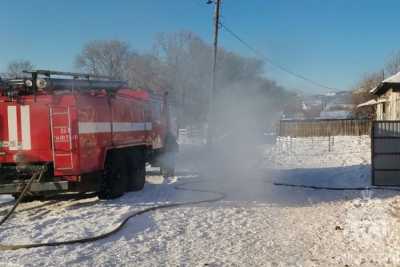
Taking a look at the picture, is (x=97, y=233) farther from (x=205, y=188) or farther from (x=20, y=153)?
(x=205, y=188)

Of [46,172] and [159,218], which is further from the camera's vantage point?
[46,172]

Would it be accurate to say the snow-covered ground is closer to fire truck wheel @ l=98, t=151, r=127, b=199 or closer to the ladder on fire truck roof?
fire truck wheel @ l=98, t=151, r=127, b=199

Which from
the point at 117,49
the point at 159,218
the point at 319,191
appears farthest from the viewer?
the point at 117,49

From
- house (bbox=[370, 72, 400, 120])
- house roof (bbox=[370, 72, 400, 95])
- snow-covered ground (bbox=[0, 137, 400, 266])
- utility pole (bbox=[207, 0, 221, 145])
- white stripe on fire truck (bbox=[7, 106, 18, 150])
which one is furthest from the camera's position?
utility pole (bbox=[207, 0, 221, 145])

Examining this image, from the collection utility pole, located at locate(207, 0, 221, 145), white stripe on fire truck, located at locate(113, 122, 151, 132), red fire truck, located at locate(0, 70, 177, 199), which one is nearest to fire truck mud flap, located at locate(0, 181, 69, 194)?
red fire truck, located at locate(0, 70, 177, 199)

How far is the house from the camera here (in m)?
21.7

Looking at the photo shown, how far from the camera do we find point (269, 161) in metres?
20.2

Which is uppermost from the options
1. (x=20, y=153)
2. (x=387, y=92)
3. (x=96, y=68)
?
(x=96, y=68)

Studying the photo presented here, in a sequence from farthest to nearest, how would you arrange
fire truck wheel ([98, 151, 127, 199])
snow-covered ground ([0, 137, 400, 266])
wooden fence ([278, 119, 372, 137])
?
wooden fence ([278, 119, 372, 137])
fire truck wheel ([98, 151, 127, 199])
snow-covered ground ([0, 137, 400, 266])

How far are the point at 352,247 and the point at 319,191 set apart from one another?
5.44 m

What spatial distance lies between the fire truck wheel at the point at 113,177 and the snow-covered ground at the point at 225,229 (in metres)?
0.31

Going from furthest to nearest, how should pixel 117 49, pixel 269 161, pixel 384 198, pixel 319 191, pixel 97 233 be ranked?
1. pixel 117 49
2. pixel 269 161
3. pixel 319 191
4. pixel 384 198
5. pixel 97 233

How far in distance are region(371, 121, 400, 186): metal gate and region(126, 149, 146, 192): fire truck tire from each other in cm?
644

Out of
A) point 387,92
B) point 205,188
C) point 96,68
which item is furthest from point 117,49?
point 205,188
